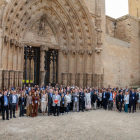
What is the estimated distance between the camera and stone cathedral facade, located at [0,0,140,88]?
945 centimetres

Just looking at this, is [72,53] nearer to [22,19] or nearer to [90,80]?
[90,80]

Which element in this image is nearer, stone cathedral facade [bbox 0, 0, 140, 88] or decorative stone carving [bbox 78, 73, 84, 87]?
stone cathedral facade [bbox 0, 0, 140, 88]

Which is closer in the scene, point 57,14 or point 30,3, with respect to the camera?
point 30,3

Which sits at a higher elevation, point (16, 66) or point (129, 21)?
point (129, 21)

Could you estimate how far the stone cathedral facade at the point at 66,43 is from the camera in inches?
372

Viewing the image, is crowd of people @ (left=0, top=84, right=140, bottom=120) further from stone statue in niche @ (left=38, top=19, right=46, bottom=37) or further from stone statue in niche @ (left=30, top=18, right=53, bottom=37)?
stone statue in niche @ (left=38, top=19, right=46, bottom=37)

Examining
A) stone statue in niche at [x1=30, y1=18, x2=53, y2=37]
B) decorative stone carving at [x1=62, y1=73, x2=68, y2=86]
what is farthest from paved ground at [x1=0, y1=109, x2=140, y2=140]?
stone statue in niche at [x1=30, y1=18, x2=53, y2=37]

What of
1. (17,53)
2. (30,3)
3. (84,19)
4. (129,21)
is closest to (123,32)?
(129,21)

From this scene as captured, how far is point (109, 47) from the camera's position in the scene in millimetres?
12875

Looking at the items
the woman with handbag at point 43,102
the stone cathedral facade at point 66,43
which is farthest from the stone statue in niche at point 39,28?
the woman with handbag at point 43,102

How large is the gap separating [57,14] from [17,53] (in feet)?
14.6

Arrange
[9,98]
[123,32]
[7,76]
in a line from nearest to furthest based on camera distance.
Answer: [9,98] → [7,76] → [123,32]

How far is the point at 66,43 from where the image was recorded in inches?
461

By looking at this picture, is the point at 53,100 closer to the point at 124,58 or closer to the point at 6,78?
the point at 6,78
